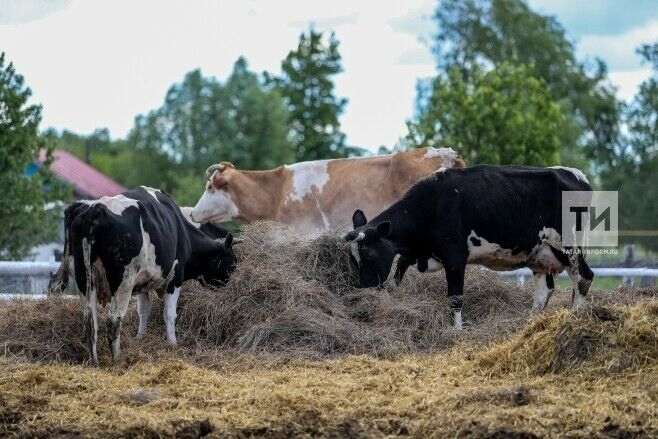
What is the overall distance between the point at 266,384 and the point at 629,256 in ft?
41.2

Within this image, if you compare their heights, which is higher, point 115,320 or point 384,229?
point 384,229

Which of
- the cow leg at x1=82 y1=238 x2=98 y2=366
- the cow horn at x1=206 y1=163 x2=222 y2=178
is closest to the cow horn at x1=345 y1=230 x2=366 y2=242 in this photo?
the cow leg at x1=82 y1=238 x2=98 y2=366

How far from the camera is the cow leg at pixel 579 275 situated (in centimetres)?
1308

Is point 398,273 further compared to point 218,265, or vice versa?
point 398,273

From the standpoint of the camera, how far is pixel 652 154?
176 ft

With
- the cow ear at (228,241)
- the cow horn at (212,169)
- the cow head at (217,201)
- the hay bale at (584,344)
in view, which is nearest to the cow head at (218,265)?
the cow ear at (228,241)

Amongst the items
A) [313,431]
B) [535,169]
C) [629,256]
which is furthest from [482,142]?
[313,431]

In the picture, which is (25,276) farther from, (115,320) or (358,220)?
(115,320)

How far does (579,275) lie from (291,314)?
3652 millimetres

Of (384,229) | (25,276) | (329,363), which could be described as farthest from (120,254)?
(25,276)

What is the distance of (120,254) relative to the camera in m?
10.4

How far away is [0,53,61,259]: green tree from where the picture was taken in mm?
21297

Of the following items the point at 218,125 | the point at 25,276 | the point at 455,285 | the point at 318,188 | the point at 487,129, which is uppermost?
the point at 218,125

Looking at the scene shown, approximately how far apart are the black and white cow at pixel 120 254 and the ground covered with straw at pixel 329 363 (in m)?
0.43
